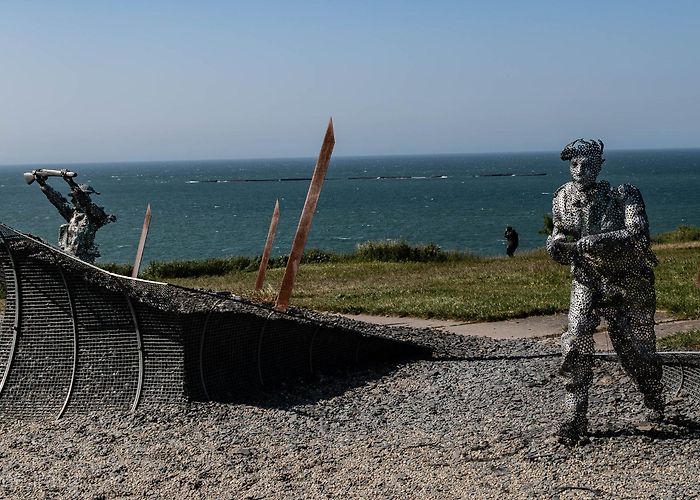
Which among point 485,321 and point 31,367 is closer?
point 31,367

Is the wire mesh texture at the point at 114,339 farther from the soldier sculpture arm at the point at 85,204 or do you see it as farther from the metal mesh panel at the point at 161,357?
the soldier sculpture arm at the point at 85,204

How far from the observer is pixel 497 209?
97.6 meters

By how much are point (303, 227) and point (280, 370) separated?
1.62m

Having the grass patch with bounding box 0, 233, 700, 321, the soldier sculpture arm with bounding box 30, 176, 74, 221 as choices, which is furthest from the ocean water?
the soldier sculpture arm with bounding box 30, 176, 74, 221

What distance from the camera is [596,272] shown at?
7016 mm

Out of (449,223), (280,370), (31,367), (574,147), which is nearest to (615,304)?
(574,147)

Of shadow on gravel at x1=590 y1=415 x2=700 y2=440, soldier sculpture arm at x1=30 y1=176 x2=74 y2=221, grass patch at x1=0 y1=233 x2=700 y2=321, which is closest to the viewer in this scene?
shadow on gravel at x1=590 y1=415 x2=700 y2=440

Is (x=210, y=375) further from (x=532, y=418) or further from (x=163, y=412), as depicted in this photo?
(x=532, y=418)

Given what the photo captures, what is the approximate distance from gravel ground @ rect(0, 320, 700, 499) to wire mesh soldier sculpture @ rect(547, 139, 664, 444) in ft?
1.85

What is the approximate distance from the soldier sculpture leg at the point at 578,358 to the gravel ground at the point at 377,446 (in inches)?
6.6

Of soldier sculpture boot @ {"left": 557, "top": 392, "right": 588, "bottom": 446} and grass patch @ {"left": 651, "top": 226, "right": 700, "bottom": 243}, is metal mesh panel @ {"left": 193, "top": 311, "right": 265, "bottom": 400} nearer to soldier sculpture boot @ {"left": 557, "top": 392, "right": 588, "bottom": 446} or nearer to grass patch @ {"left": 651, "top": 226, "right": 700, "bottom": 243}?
soldier sculpture boot @ {"left": 557, "top": 392, "right": 588, "bottom": 446}

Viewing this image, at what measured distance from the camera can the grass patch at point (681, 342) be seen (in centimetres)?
1047

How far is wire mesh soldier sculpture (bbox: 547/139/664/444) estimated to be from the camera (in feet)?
22.6

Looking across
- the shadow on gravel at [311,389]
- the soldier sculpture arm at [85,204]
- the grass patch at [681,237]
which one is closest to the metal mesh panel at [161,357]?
the shadow on gravel at [311,389]
